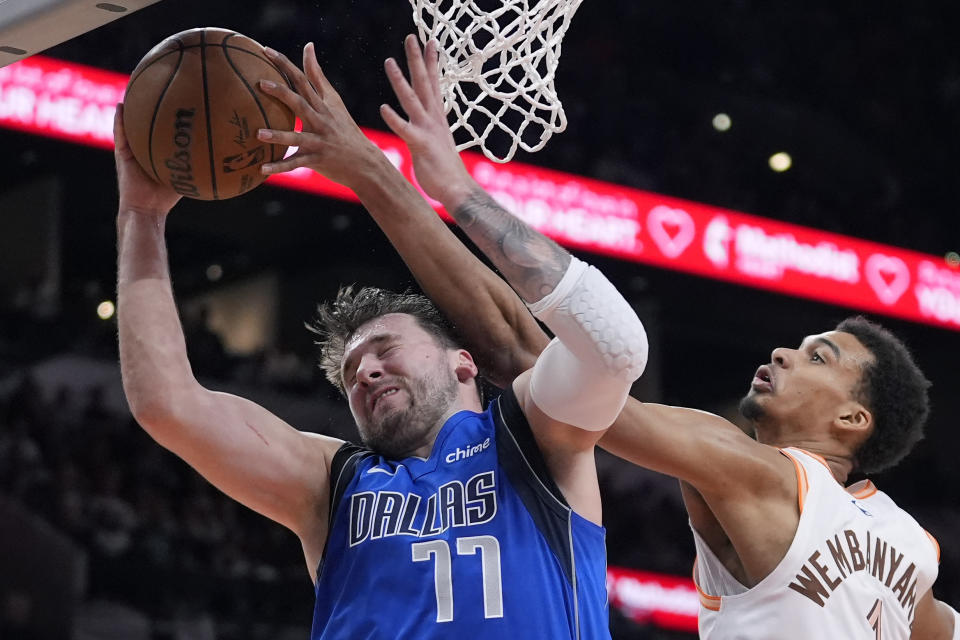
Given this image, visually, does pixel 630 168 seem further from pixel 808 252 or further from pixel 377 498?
A: pixel 377 498

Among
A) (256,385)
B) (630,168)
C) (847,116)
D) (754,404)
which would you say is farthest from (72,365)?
(847,116)

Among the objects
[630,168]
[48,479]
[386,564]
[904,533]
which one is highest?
[630,168]

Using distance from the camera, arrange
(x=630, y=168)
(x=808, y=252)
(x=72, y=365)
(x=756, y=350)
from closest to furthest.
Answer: (x=72, y=365)
(x=808, y=252)
(x=630, y=168)
(x=756, y=350)

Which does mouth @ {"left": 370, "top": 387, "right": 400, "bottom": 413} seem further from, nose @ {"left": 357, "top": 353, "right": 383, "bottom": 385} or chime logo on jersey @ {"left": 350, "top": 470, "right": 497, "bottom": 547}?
chime logo on jersey @ {"left": 350, "top": 470, "right": 497, "bottom": 547}

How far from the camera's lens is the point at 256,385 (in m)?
10.3

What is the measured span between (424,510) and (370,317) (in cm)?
53

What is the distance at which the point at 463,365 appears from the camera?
8.79ft

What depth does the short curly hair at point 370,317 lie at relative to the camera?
2709 mm

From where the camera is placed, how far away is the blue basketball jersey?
7.34 feet

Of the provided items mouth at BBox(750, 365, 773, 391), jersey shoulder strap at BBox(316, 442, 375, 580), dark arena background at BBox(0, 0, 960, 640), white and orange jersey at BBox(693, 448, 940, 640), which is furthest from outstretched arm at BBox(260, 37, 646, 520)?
dark arena background at BBox(0, 0, 960, 640)

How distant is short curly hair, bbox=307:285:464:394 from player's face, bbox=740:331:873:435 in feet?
3.24

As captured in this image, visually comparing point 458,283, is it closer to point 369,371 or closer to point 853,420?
point 369,371

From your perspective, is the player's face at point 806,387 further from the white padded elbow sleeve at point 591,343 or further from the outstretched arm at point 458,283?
the white padded elbow sleeve at point 591,343

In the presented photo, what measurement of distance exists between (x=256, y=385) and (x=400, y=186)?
7904mm
